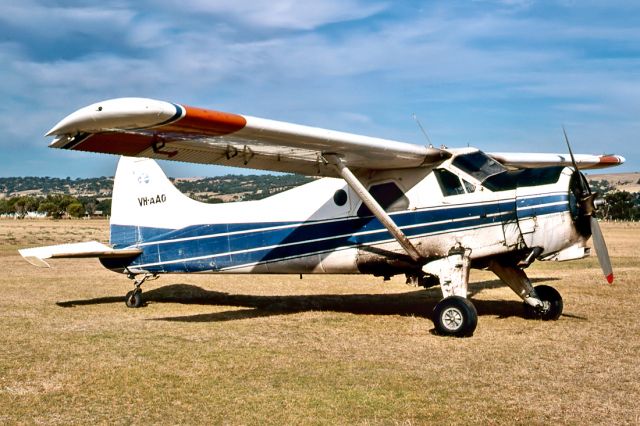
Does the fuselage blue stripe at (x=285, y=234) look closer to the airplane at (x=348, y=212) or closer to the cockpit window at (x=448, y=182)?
the airplane at (x=348, y=212)

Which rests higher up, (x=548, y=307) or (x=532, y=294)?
(x=532, y=294)

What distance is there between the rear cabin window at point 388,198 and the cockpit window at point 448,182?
63 cm

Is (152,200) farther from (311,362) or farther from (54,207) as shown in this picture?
(54,207)

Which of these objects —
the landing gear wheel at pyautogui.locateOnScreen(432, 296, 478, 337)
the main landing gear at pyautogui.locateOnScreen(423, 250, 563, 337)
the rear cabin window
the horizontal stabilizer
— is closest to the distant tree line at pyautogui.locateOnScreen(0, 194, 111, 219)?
the horizontal stabilizer

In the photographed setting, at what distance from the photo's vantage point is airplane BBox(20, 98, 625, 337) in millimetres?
7801

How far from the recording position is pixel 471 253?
9.36 m

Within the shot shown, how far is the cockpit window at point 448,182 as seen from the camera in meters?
9.72

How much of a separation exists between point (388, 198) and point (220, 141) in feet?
10.6

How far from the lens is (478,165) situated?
32.1 ft

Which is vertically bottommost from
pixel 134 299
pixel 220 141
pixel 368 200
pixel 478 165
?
pixel 134 299


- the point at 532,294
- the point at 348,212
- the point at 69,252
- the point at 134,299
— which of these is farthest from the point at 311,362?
the point at 69,252

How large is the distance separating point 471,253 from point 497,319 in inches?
55.7

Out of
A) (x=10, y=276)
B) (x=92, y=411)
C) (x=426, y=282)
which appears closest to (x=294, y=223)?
(x=426, y=282)

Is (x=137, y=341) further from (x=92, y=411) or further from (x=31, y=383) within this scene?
(x=92, y=411)
